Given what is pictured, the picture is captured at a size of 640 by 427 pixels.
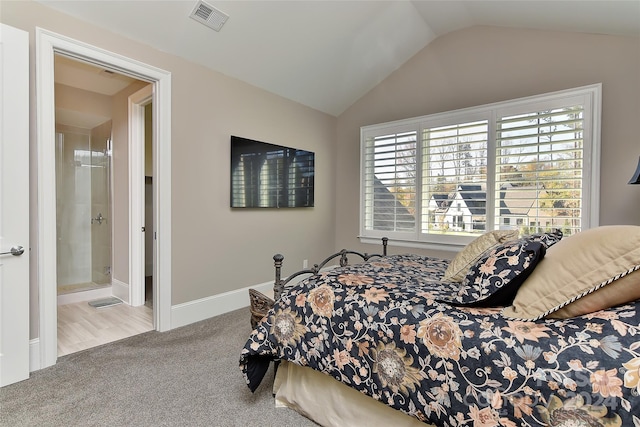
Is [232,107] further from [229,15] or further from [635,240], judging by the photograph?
[635,240]

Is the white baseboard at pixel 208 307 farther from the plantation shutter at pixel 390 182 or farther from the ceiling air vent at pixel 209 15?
the ceiling air vent at pixel 209 15

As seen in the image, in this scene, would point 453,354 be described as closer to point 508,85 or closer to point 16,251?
point 16,251

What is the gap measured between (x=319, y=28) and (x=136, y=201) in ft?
9.35

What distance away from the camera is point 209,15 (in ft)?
8.46

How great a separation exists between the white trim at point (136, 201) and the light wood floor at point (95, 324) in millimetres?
246

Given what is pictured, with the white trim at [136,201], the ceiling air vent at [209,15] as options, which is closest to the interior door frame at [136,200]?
the white trim at [136,201]

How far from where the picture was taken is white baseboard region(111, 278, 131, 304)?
3704 millimetres

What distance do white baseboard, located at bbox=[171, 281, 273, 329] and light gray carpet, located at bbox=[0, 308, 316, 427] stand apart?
0.38 m

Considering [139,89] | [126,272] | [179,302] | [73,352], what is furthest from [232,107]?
[73,352]

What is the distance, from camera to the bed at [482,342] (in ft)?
3.16

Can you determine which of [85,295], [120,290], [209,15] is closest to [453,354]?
[209,15]

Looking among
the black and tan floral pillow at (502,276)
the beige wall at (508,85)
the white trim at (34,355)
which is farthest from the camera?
the beige wall at (508,85)

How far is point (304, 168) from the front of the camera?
420 cm

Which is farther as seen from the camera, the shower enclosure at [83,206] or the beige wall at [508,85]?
the shower enclosure at [83,206]
